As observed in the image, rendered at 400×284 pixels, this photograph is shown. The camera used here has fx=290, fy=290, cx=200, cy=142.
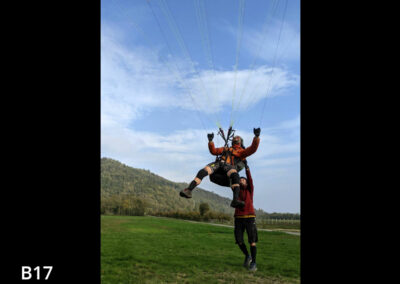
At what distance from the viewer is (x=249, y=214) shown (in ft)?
23.2

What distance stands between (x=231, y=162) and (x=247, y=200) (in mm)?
1490

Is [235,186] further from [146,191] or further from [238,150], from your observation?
[146,191]

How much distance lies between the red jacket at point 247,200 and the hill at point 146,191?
689 inches

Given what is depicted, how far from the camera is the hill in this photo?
40281mm

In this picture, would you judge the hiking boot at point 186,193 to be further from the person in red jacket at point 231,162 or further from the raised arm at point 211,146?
the raised arm at point 211,146

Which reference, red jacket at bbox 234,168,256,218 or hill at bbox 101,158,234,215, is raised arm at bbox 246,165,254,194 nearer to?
red jacket at bbox 234,168,256,218

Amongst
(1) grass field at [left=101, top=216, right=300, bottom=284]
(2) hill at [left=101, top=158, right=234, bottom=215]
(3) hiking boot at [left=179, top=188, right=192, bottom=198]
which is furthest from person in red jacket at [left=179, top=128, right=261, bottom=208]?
(2) hill at [left=101, top=158, right=234, bottom=215]

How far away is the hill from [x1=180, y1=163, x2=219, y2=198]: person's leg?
1893 centimetres

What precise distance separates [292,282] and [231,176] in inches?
122
